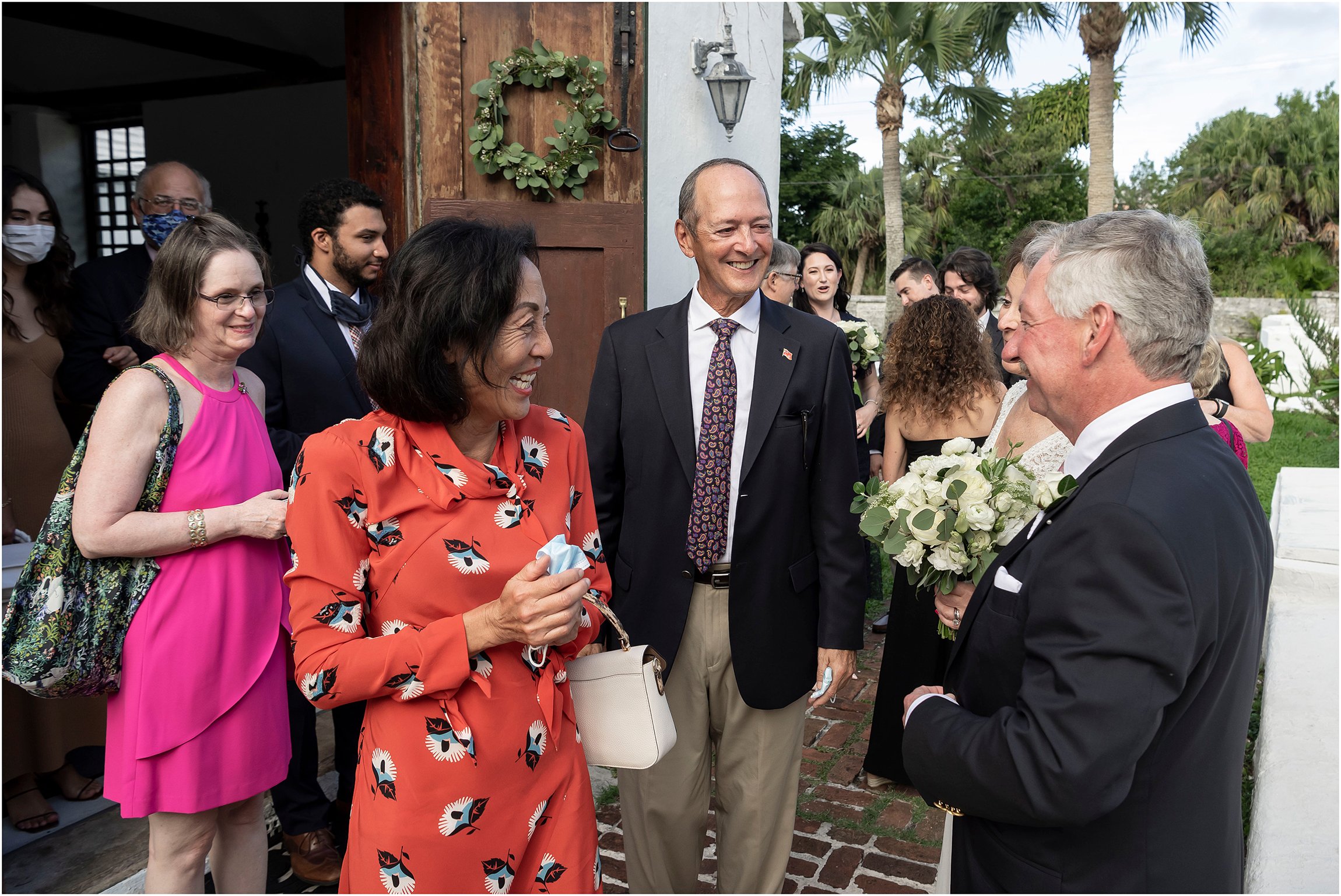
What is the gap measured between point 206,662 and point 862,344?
4.40 meters

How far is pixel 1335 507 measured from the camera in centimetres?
747

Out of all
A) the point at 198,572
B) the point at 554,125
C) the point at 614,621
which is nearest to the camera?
the point at 614,621

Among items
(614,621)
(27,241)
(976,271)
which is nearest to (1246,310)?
(976,271)

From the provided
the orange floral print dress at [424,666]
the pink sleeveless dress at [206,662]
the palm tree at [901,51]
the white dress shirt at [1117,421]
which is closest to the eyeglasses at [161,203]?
the pink sleeveless dress at [206,662]

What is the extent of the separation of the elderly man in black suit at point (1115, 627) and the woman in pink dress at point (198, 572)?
76.7 inches

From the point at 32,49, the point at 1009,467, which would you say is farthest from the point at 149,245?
the point at 32,49

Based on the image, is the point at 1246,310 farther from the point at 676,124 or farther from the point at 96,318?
the point at 96,318

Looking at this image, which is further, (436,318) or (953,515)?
(953,515)

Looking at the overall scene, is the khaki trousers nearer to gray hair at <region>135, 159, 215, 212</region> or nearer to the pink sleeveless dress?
the pink sleeveless dress

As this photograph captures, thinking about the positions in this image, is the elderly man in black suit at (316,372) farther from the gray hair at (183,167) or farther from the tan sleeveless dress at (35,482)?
the tan sleeveless dress at (35,482)

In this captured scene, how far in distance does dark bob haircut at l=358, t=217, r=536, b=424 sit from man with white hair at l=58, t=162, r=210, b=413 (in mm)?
2798

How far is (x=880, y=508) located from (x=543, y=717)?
1.09 m

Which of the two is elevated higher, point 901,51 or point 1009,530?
point 901,51

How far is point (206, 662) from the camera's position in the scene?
267 cm
